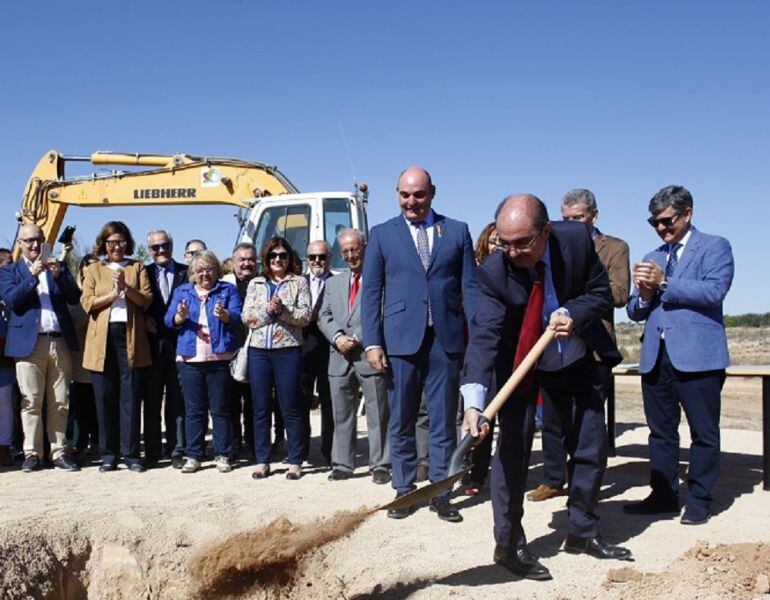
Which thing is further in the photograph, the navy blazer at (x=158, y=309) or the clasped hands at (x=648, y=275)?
the navy blazer at (x=158, y=309)

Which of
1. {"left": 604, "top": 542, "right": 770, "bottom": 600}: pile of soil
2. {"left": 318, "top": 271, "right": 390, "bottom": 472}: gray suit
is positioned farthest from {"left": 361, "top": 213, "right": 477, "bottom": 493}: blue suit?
{"left": 604, "top": 542, "right": 770, "bottom": 600}: pile of soil

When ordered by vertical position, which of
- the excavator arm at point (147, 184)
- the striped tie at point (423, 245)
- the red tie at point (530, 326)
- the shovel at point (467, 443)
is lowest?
the shovel at point (467, 443)

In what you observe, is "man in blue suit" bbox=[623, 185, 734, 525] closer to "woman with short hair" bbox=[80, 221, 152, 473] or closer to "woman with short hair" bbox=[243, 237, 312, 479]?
"woman with short hair" bbox=[243, 237, 312, 479]

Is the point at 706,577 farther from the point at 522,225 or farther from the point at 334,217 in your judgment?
the point at 334,217

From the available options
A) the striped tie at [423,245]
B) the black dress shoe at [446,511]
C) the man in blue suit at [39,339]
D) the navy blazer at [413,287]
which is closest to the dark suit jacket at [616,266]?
the navy blazer at [413,287]

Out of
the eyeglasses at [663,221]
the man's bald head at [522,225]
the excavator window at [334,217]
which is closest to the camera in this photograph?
the man's bald head at [522,225]

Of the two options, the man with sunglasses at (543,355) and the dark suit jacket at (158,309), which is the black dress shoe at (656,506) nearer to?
the man with sunglasses at (543,355)

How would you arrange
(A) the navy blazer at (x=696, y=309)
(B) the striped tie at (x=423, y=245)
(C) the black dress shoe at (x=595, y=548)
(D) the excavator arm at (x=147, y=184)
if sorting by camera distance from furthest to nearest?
(D) the excavator arm at (x=147, y=184)
(B) the striped tie at (x=423, y=245)
(A) the navy blazer at (x=696, y=309)
(C) the black dress shoe at (x=595, y=548)

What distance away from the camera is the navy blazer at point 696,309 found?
15.2 ft

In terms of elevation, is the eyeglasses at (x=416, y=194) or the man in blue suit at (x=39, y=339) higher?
the eyeglasses at (x=416, y=194)

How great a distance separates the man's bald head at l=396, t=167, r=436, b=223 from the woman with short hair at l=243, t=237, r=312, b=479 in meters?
1.53

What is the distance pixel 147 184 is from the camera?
37.9 ft

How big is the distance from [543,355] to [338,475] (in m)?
2.75

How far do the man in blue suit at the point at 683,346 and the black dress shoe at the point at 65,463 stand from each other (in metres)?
4.51
